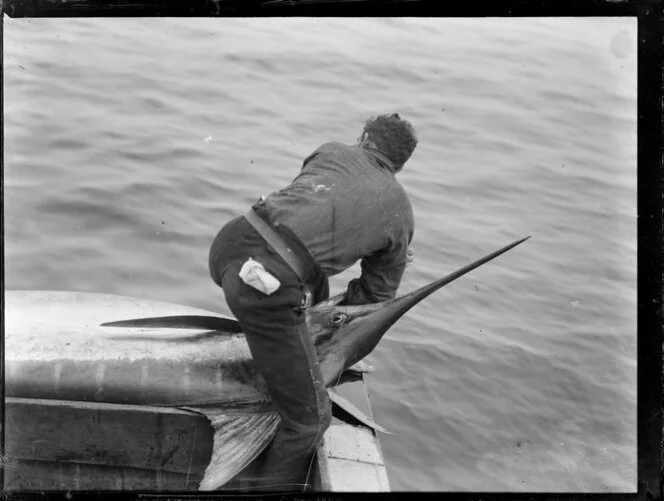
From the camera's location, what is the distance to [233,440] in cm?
361

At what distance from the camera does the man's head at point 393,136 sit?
3.54 meters

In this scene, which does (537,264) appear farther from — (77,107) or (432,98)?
A: (77,107)

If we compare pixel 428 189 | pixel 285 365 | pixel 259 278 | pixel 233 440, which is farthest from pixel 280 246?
pixel 428 189

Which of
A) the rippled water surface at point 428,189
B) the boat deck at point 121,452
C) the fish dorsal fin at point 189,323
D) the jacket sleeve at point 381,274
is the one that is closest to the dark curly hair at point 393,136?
the jacket sleeve at point 381,274

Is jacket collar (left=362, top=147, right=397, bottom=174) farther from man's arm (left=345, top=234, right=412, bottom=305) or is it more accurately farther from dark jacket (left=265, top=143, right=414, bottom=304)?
man's arm (left=345, top=234, right=412, bottom=305)

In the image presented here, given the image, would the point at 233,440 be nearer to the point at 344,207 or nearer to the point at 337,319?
the point at 337,319

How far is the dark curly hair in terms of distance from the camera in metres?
3.54

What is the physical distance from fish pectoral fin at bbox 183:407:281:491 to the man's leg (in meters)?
0.08

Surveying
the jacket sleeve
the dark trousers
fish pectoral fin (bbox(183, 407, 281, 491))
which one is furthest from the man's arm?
fish pectoral fin (bbox(183, 407, 281, 491))

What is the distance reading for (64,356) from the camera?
369 centimetres

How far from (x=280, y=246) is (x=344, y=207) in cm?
33

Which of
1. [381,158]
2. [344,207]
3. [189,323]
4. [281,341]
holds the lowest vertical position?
[189,323]

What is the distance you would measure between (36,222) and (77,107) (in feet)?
5.22

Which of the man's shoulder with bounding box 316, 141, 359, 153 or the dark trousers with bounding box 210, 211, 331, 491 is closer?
the dark trousers with bounding box 210, 211, 331, 491
